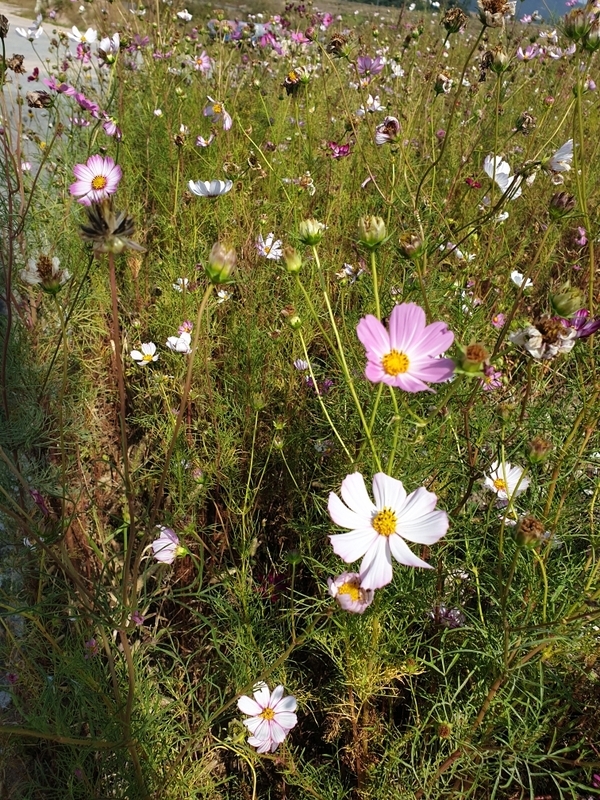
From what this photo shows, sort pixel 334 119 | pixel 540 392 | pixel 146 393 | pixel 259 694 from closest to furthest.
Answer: pixel 259 694
pixel 540 392
pixel 146 393
pixel 334 119

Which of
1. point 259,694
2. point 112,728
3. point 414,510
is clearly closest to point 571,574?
point 414,510

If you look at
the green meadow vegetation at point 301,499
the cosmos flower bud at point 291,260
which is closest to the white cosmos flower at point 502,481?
the green meadow vegetation at point 301,499

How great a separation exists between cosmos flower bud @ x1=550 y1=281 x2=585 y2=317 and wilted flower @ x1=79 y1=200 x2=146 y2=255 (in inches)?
17.7

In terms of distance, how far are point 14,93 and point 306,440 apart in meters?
2.61

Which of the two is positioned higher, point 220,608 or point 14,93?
point 14,93

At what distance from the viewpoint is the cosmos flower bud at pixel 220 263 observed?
519mm

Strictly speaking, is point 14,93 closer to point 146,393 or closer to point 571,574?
point 146,393

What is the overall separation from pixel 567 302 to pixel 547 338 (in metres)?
0.05

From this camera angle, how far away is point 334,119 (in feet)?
7.40

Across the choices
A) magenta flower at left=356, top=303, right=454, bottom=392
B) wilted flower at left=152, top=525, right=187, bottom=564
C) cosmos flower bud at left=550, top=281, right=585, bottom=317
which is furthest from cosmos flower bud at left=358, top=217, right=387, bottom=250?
wilted flower at left=152, top=525, right=187, bottom=564

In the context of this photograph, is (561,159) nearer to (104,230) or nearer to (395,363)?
(395,363)

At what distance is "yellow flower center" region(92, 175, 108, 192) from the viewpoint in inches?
38.4

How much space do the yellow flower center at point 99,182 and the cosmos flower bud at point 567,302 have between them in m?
0.80

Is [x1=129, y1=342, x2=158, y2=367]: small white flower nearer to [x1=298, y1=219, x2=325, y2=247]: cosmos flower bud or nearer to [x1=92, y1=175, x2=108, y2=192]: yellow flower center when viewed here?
[x1=92, y1=175, x2=108, y2=192]: yellow flower center
